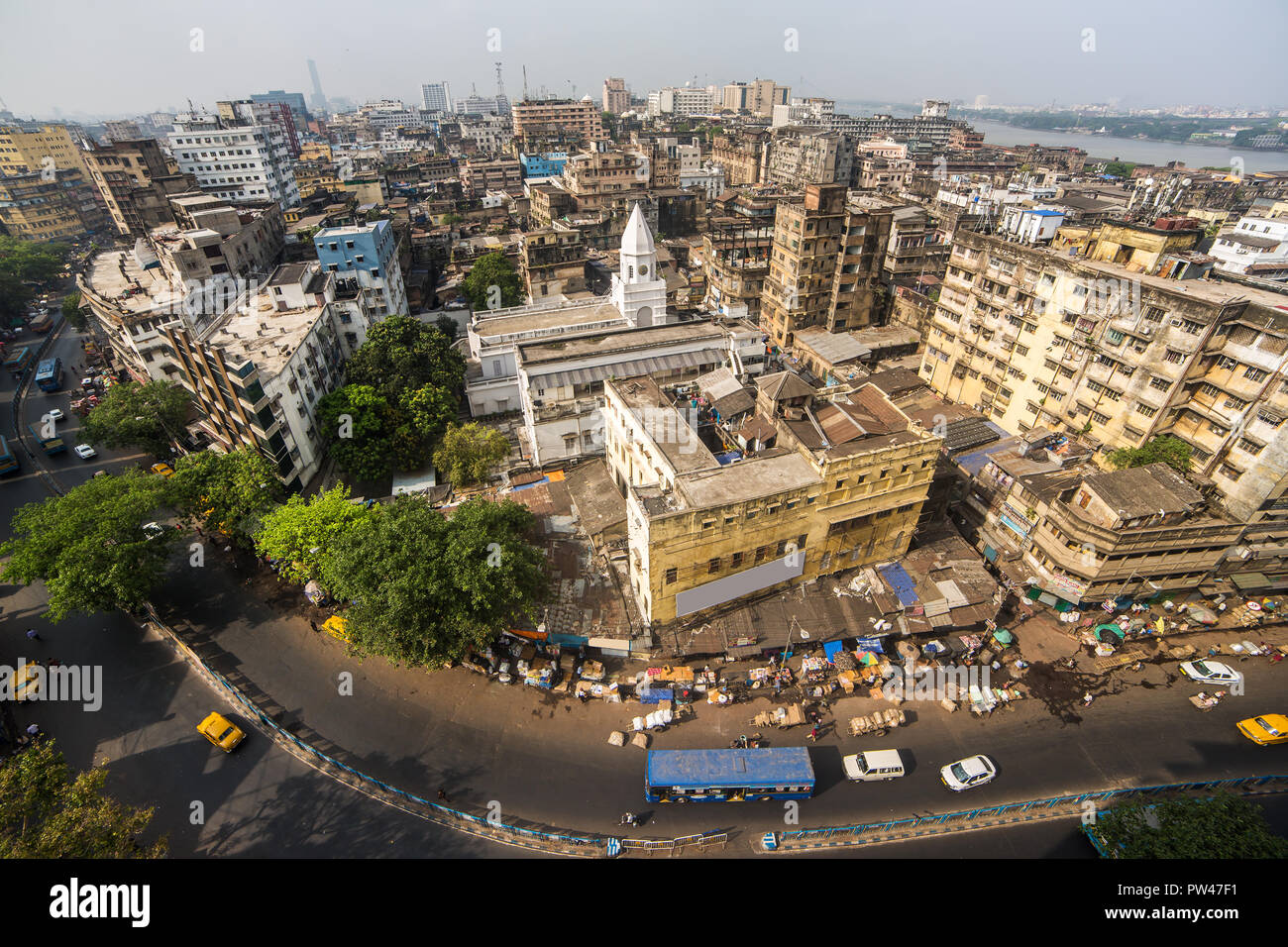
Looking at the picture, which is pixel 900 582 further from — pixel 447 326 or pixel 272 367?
pixel 447 326

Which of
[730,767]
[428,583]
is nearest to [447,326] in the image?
[428,583]

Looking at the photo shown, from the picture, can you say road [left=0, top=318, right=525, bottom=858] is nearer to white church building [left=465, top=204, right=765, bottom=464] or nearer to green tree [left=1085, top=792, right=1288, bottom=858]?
green tree [left=1085, top=792, right=1288, bottom=858]

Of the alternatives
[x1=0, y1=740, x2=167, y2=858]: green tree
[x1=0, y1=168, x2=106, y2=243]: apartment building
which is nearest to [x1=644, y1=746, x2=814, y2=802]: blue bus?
[x1=0, y1=740, x2=167, y2=858]: green tree

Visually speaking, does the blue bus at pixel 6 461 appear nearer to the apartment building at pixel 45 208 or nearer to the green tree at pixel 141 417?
the green tree at pixel 141 417

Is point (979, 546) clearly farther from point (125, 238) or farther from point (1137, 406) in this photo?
point (125, 238)

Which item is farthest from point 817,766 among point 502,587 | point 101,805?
point 101,805

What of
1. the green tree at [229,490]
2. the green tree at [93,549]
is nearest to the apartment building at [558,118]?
the green tree at [229,490]
